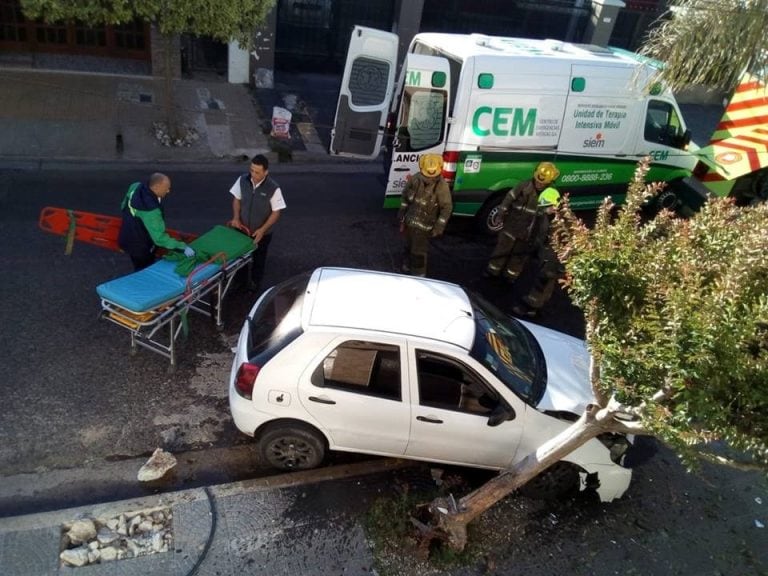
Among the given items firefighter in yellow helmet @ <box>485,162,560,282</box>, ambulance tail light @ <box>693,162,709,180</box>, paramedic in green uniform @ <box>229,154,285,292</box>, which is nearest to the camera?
paramedic in green uniform @ <box>229,154,285,292</box>

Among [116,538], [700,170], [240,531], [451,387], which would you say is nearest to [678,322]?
[451,387]

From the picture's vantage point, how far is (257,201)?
6562mm

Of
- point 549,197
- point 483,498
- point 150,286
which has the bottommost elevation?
point 483,498

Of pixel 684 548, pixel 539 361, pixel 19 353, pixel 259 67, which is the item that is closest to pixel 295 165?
pixel 259 67

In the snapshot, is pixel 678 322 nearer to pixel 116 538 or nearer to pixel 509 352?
pixel 509 352

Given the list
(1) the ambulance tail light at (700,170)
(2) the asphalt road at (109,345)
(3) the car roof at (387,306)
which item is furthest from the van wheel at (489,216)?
(3) the car roof at (387,306)

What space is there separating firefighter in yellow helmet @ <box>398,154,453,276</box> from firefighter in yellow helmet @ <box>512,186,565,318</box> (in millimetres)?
1097

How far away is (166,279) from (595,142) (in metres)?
6.39

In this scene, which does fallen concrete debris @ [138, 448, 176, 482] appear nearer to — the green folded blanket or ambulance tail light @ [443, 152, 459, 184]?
the green folded blanket

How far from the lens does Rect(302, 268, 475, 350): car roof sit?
4660mm

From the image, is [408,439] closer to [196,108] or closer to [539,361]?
[539,361]

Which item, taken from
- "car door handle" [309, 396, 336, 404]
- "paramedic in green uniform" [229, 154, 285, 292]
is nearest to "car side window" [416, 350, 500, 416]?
"car door handle" [309, 396, 336, 404]

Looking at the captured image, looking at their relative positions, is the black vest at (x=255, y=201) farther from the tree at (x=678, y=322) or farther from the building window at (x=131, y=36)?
the building window at (x=131, y=36)

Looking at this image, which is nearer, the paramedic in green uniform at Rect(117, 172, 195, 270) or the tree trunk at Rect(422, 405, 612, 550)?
the tree trunk at Rect(422, 405, 612, 550)
